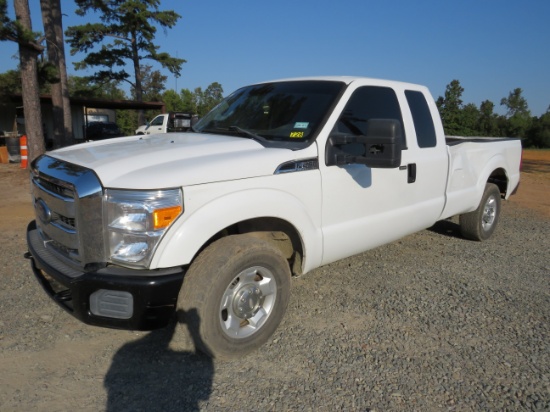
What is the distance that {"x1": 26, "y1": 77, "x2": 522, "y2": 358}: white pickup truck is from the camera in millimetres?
2594

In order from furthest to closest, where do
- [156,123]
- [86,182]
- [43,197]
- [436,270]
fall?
[156,123]
[436,270]
[43,197]
[86,182]

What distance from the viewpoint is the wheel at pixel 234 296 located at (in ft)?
8.90

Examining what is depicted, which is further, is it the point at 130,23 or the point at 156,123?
the point at 130,23

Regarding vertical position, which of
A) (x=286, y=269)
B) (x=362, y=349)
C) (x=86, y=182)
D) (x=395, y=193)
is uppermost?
(x=86, y=182)

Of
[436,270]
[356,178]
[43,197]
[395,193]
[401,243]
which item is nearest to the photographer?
[43,197]

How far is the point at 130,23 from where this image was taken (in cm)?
2584

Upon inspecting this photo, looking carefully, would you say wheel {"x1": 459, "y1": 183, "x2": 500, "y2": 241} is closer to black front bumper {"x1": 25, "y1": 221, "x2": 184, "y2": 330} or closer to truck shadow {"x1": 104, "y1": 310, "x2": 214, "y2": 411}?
truck shadow {"x1": 104, "y1": 310, "x2": 214, "y2": 411}

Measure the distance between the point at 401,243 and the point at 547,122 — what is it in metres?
41.2

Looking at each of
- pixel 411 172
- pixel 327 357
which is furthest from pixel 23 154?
pixel 327 357

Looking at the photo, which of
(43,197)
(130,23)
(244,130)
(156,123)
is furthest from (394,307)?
(130,23)

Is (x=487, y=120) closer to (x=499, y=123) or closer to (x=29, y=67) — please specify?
(x=499, y=123)

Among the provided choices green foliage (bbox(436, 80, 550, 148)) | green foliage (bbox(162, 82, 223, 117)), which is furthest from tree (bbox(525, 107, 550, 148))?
green foliage (bbox(162, 82, 223, 117))

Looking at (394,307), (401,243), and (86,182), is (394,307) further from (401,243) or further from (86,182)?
(86,182)

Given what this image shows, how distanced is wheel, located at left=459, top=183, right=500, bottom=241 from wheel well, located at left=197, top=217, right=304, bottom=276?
10.8 feet
